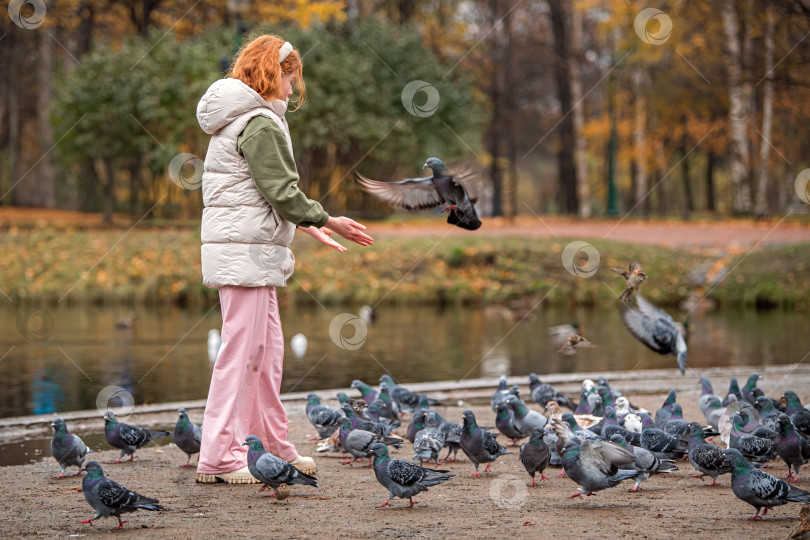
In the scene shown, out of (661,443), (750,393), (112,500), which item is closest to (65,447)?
(112,500)

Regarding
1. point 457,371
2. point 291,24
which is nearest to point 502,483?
point 457,371

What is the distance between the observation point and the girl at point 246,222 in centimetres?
540

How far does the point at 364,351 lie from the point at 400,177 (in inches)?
740

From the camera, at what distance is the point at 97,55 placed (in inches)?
1136

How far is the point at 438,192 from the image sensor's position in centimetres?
617

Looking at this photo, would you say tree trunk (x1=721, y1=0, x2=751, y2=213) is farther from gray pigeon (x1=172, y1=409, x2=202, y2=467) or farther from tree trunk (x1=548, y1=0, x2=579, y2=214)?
gray pigeon (x1=172, y1=409, x2=202, y2=467)

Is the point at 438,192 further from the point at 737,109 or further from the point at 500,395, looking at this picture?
the point at 737,109

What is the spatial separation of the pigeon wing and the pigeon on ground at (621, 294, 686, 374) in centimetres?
201

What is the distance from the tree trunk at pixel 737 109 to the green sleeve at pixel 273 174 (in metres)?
25.2

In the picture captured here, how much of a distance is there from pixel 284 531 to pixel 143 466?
6.99ft

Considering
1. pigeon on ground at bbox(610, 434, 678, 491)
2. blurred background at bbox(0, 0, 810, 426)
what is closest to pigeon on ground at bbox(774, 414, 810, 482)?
pigeon on ground at bbox(610, 434, 678, 491)

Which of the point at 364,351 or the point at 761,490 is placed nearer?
the point at 761,490

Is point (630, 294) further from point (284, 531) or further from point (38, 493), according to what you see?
point (38, 493)

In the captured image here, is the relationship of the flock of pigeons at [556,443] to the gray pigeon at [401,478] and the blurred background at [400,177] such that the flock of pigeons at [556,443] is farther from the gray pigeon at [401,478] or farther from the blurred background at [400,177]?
the blurred background at [400,177]
